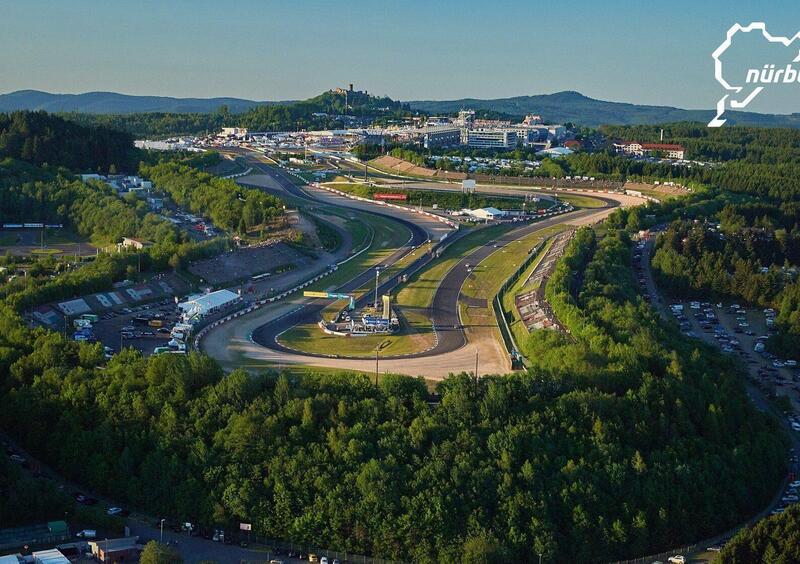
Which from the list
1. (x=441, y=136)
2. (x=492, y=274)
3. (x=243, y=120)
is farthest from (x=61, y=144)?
(x=243, y=120)

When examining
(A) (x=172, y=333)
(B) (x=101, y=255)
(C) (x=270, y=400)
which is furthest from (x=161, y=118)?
(C) (x=270, y=400)

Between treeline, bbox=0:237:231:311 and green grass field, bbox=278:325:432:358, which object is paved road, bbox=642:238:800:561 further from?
treeline, bbox=0:237:231:311

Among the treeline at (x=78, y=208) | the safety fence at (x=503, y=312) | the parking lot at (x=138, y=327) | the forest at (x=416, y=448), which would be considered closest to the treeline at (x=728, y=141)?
the safety fence at (x=503, y=312)

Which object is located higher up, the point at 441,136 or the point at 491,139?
the point at 441,136

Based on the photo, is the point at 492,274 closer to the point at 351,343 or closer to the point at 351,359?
the point at 351,343

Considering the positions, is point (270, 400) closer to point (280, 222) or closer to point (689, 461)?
point (689, 461)
